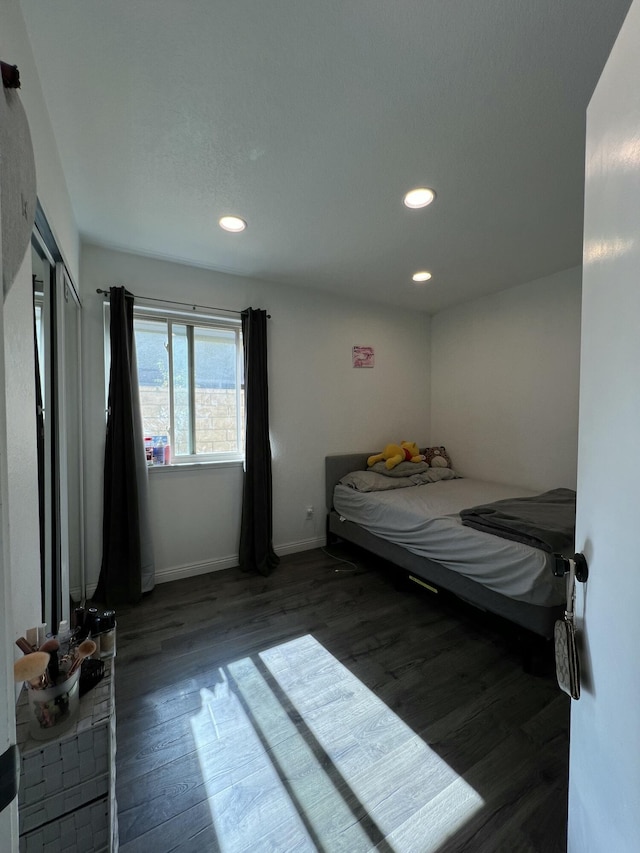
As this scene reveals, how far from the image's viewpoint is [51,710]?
0.82 metres

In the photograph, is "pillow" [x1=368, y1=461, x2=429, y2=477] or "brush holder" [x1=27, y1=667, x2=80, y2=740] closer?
"brush holder" [x1=27, y1=667, x2=80, y2=740]

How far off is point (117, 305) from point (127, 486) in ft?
4.26

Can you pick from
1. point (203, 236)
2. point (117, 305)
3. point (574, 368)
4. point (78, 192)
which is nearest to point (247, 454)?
point (117, 305)

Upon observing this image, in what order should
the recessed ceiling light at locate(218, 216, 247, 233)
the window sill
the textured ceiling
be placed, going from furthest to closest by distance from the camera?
the window sill, the recessed ceiling light at locate(218, 216, 247, 233), the textured ceiling

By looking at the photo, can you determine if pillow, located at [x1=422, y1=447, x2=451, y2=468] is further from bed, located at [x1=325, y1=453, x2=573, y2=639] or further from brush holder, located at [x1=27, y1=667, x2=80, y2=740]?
brush holder, located at [x1=27, y1=667, x2=80, y2=740]

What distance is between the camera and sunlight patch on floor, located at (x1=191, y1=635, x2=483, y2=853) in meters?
1.07

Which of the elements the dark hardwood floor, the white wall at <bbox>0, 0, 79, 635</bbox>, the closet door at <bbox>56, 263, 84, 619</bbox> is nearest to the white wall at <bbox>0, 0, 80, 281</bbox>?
the white wall at <bbox>0, 0, 79, 635</bbox>

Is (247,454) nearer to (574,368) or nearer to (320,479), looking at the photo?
(320,479)

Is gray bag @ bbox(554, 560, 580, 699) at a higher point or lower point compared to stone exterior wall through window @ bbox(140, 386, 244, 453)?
lower

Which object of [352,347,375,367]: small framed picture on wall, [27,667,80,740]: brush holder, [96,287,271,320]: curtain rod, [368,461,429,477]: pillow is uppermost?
[96,287,271,320]: curtain rod

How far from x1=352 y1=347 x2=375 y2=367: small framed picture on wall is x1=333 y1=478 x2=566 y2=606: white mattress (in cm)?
134

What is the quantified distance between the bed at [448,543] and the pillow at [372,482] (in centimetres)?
1

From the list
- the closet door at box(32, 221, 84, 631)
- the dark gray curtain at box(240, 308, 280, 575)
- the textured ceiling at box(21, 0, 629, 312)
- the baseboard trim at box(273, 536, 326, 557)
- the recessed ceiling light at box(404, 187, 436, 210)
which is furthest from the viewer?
the baseboard trim at box(273, 536, 326, 557)

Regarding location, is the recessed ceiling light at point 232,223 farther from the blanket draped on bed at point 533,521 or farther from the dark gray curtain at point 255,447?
the blanket draped on bed at point 533,521
